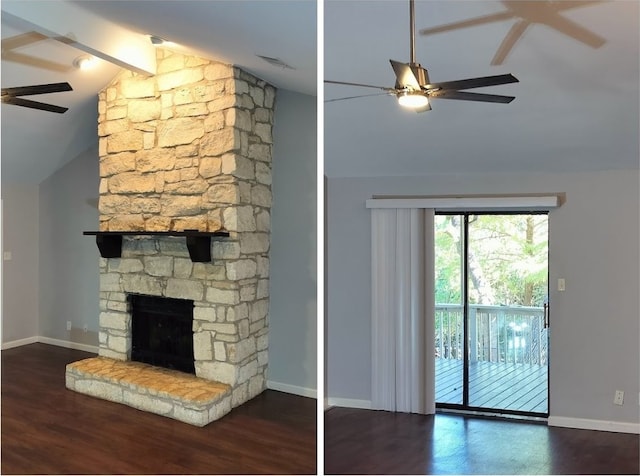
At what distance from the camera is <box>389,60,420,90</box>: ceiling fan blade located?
6.24 feet

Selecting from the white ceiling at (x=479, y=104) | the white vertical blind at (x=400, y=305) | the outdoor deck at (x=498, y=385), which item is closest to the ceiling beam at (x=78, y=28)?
the white ceiling at (x=479, y=104)

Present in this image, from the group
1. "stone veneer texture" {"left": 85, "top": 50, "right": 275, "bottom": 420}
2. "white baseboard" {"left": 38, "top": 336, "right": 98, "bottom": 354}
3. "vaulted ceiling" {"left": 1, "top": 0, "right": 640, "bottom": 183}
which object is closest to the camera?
"vaulted ceiling" {"left": 1, "top": 0, "right": 640, "bottom": 183}

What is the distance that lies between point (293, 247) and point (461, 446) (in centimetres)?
144

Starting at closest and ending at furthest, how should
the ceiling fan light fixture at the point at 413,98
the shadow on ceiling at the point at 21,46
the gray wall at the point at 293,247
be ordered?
the ceiling fan light fixture at the point at 413,98 < the shadow on ceiling at the point at 21,46 < the gray wall at the point at 293,247

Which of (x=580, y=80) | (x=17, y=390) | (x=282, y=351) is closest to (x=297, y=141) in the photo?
Answer: (x=282, y=351)

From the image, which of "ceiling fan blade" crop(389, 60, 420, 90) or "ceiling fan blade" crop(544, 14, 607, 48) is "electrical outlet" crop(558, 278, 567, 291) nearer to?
"ceiling fan blade" crop(544, 14, 607, 48)

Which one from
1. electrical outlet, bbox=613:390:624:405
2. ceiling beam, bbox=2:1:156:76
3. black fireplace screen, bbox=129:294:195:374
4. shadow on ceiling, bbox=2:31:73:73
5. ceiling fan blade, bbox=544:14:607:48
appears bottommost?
electrical outlet, bbox=613:390:624:405

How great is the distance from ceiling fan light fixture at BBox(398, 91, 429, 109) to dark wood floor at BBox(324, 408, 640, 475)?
1.43m

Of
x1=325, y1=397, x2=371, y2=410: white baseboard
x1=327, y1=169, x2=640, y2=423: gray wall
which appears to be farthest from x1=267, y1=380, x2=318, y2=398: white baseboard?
x1=327, y1=169, x2=640, y2=423: gray wall

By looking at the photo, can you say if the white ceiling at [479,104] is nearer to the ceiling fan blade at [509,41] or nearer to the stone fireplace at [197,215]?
the ceiling fan blade at [509,41]

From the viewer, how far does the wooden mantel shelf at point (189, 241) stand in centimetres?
283

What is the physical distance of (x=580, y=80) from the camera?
2506mm

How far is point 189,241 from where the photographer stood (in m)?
3.07

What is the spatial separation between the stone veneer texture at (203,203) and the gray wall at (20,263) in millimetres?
707
